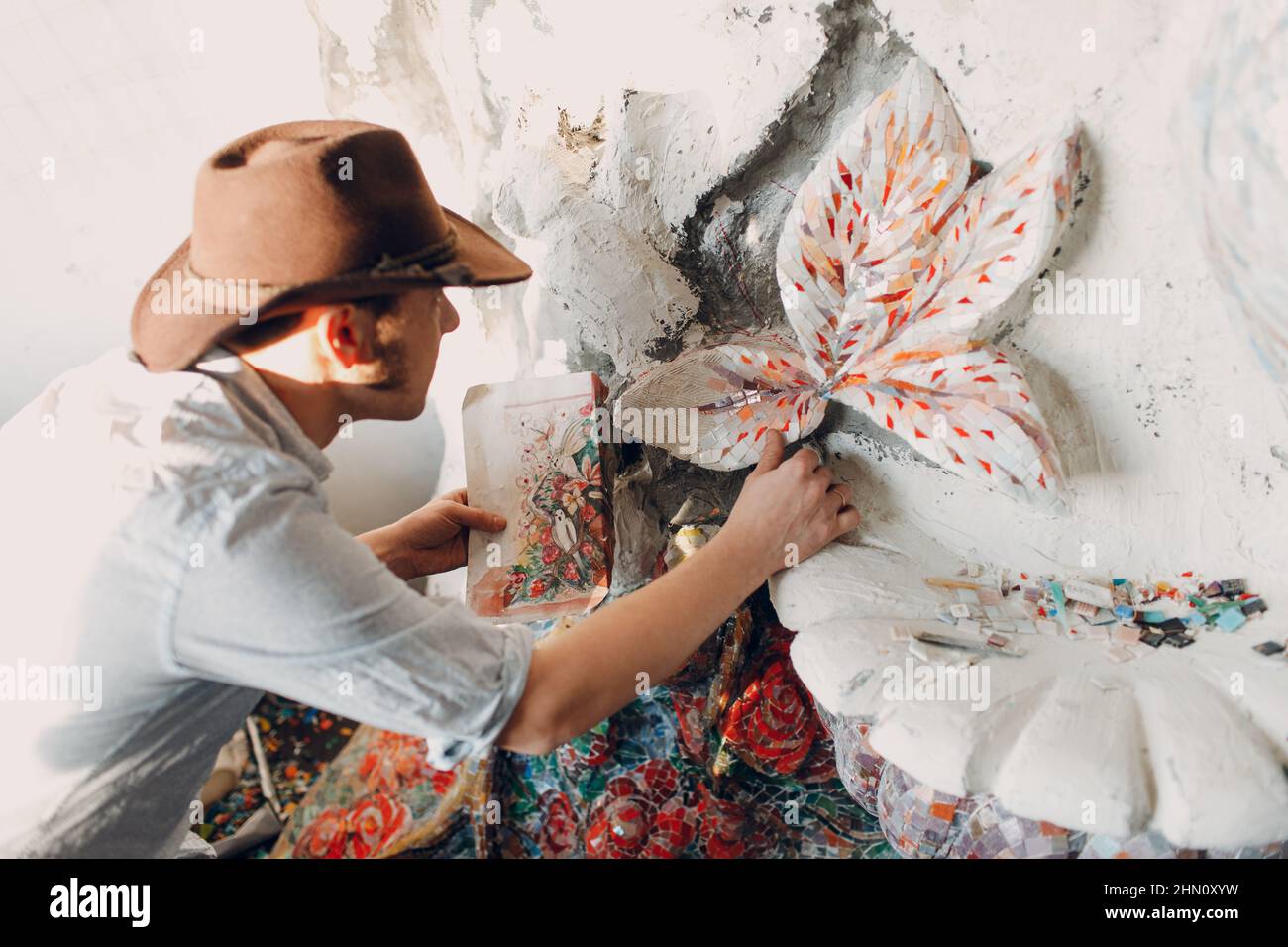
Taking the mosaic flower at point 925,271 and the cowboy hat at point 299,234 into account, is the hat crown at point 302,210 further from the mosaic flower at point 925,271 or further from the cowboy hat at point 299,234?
the mosaic flower at point 925,271

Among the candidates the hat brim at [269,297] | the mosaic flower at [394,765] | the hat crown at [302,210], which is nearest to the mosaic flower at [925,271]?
the hat brim at [269,297]

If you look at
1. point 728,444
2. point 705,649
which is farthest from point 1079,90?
point 705,649

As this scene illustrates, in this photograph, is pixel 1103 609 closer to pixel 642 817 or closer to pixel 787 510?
pixel 787 510

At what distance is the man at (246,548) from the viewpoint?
2.36 feet

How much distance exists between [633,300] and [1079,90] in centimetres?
54

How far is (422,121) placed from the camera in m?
1.35

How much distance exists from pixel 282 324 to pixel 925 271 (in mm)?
655

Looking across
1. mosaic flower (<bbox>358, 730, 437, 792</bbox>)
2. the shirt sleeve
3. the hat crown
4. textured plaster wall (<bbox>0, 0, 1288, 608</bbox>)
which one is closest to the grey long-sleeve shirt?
the shirt sleeve

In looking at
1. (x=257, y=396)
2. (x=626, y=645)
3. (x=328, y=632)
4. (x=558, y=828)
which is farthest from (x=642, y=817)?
(x=257, y=396)

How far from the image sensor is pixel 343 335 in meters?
0.80

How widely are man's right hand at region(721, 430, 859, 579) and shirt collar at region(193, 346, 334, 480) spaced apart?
471mm

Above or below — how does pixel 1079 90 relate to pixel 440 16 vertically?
below

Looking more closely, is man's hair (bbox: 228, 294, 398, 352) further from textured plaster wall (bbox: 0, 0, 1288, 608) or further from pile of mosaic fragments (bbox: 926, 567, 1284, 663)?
pile of mosaic fragments (bbox: 926, 567, 1284, 663)
